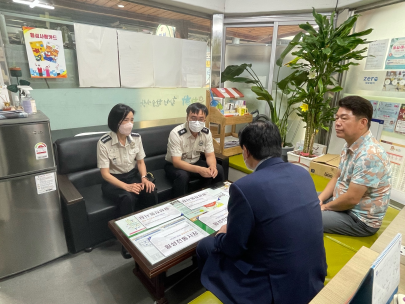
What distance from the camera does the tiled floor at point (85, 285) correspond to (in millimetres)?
1584

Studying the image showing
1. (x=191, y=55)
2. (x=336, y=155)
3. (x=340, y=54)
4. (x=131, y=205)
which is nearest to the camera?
(x=131, y=205)

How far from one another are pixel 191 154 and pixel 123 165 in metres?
0.72

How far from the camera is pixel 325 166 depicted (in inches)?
105

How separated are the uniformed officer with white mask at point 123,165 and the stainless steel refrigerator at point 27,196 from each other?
399 mm

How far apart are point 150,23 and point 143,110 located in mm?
1044

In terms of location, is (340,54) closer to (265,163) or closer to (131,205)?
(265,163)

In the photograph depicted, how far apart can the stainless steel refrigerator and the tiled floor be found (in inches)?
4.7

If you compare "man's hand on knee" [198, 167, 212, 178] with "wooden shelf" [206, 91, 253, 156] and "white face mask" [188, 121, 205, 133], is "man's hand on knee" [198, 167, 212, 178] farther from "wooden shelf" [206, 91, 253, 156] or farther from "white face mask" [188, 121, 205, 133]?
"wooden shelf" [206, 91, 253, 156]

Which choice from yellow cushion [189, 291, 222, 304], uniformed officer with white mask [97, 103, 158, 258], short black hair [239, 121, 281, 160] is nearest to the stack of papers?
uniformed officer with white mask [97, 103, 158, 258]

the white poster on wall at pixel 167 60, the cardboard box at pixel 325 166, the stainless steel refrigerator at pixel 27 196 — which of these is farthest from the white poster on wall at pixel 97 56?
the cardboard box at pixel 325 166

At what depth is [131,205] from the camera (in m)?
1.97

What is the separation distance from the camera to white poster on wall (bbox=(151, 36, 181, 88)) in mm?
2881

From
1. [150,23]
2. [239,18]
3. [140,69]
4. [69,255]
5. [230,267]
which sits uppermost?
[239,18]

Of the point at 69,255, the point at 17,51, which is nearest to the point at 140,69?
the point at 17,51
